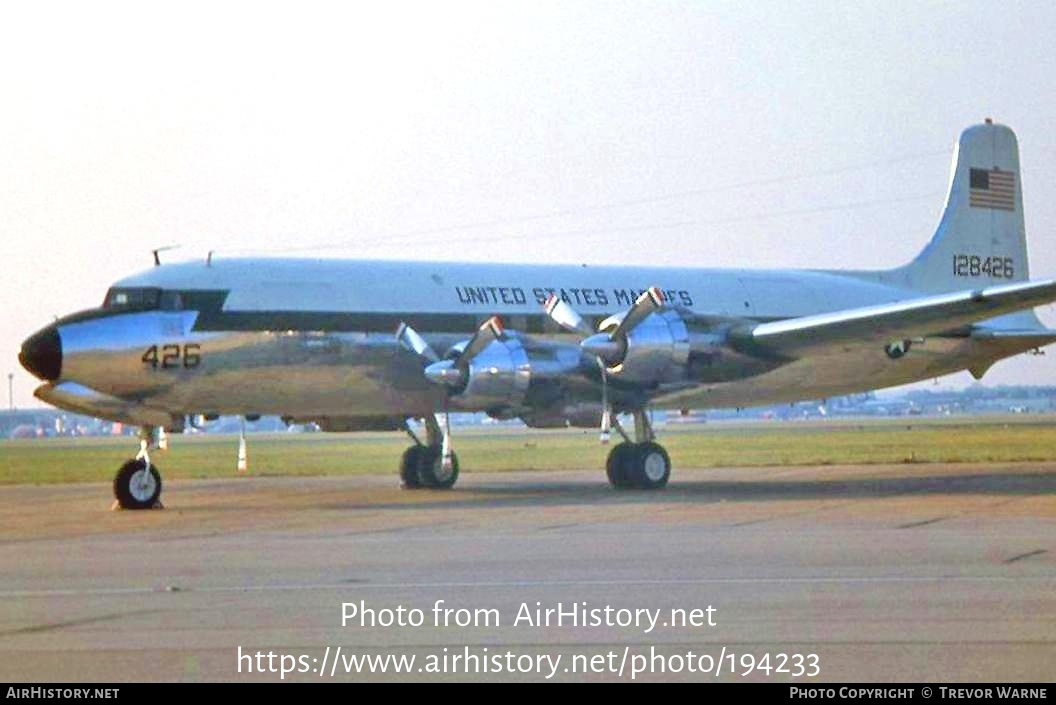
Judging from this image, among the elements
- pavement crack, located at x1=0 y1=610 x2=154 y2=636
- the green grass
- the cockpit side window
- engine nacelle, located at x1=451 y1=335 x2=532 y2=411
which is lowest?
the green grass

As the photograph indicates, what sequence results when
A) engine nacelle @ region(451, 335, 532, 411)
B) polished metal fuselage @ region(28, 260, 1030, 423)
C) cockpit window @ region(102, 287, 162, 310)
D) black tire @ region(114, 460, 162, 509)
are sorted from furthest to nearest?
1. engine nacelle @ region(451, 335, 532, 411)
2. cockpit window @ region(102, 287, 162, 310)
3. polished metal fuselage @ region(28, 260, 1030, 423)
4. black tire @ region(114, 460, 162, 509)

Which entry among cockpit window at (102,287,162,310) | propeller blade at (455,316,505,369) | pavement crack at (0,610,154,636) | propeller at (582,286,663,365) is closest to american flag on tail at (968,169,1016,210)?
propeller at (582,286,663,365)

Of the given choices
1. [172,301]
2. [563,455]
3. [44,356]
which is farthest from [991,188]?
[44,356]

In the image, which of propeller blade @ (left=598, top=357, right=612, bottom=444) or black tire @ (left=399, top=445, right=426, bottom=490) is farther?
black tire @ (left=399, top=445, right=426, bottom=490)

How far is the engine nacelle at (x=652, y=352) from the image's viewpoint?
26.0m

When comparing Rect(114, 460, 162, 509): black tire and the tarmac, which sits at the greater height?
Rect(114, 460, 162, 509): black tire

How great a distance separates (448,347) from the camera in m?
27.3

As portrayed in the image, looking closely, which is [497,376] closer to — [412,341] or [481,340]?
[481,340]

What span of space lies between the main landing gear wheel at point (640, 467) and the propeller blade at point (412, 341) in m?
3.38

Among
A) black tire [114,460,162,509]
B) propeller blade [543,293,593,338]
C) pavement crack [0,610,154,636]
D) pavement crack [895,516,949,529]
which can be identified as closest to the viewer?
pavement crack [0,610,154,636]

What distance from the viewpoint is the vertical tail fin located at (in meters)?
33.6

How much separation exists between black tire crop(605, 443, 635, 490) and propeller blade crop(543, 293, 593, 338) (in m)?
2.11

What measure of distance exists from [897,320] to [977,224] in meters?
8.63

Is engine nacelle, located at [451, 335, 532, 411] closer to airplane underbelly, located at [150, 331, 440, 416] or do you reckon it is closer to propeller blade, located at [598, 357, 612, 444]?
propeller blade, located at [598, 357, 612, 444]
